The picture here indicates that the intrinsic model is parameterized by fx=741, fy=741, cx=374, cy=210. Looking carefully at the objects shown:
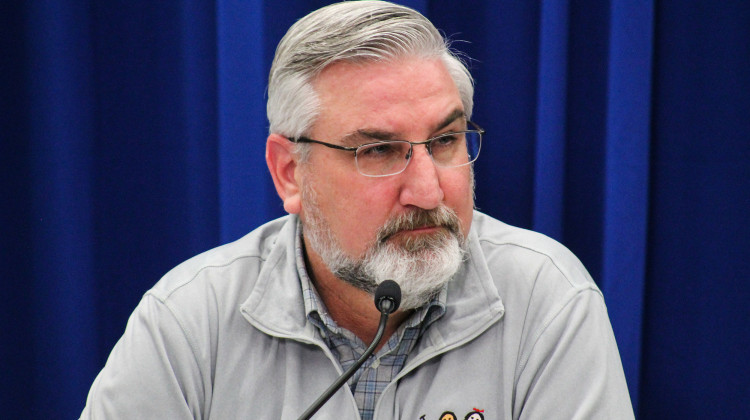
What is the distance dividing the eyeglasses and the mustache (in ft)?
0.26

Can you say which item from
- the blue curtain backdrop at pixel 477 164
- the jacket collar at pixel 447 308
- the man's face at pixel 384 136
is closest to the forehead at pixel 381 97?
the man's face at pixel 384 136

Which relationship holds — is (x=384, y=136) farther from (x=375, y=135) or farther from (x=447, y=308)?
(x=447, y=308)

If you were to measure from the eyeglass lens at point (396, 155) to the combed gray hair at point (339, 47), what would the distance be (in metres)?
0.13

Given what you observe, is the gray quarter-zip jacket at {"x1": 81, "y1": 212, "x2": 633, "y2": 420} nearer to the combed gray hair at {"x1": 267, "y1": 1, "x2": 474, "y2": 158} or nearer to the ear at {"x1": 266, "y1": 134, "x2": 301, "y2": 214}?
the ear at {"x1": 266, "y1": 134, "x2": 301, "y2": 214}

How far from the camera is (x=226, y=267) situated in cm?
149

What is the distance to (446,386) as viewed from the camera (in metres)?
1.32

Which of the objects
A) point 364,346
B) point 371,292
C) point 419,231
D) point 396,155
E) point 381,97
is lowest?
point 364,346

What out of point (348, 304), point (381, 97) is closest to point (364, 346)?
point (348, 304)

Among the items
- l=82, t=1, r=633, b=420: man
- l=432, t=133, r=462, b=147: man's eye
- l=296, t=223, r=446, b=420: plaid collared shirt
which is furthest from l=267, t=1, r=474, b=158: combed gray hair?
l=296, t=223, r=446, b=420: plaid collared shirt

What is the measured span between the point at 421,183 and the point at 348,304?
0.33m

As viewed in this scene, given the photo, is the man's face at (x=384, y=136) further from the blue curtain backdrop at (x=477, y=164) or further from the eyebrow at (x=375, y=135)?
the blue curtain backdrop at (x=477, y=164)

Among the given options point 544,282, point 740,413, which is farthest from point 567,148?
point 740,413

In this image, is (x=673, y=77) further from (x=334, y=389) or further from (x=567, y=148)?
(x=334, y=389)

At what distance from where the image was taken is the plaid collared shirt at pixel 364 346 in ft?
4.49
